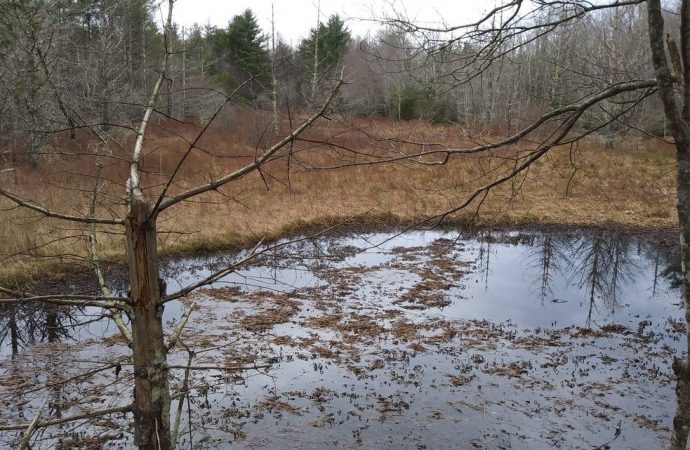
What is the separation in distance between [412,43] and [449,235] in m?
12.6

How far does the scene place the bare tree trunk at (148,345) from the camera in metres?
2.23

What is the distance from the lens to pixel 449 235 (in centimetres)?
1570

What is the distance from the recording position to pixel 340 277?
11.2 m

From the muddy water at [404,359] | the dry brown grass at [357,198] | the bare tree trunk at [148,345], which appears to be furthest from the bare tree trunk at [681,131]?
the dry brown grass at [357,198]

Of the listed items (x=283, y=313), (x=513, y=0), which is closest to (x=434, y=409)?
(x=283, y=313)

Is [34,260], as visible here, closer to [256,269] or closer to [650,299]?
[256,269]

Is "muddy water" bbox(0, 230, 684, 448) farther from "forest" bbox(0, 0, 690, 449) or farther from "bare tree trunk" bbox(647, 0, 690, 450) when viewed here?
"bare tree trunk" bbox(647, 0, 690, 450)

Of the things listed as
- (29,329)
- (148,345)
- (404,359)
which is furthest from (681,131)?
(29,329)

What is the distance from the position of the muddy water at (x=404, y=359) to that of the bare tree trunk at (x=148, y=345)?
74 cm

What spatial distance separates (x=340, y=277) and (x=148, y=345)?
29.6 feet

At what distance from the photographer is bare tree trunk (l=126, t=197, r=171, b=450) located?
87.8 inches

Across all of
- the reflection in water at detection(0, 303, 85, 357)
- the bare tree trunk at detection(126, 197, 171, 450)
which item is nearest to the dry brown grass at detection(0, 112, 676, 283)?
the reflection in water at detection(0, 303, 85, 357)

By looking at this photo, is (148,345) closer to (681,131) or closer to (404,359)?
(681,131)

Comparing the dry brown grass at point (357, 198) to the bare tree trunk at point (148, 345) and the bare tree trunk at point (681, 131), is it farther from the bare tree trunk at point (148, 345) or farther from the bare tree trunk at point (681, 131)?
the bare tree trunk at point (681, 131)
